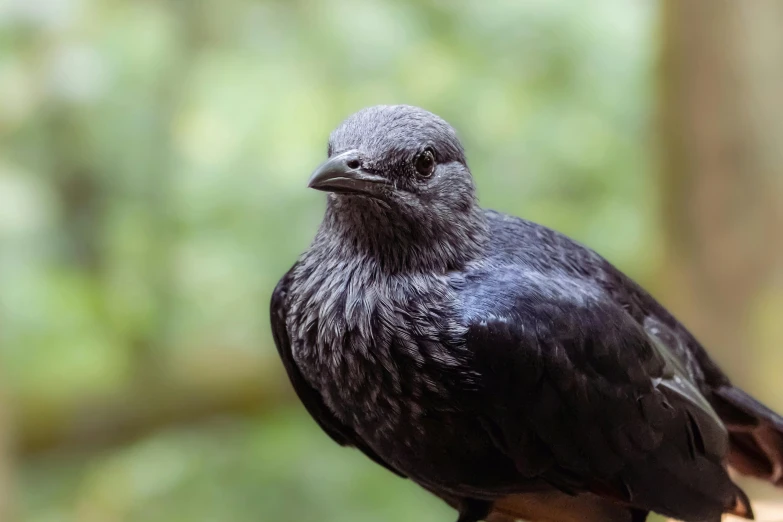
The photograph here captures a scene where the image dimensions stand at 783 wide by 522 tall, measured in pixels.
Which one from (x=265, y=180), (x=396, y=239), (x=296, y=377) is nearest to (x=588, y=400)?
(x=396, y=239)

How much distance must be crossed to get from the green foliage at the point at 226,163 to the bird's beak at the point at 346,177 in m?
1.44

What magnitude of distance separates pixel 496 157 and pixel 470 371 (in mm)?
1670

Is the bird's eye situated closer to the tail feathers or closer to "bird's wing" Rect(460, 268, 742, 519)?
"bird's wing" Rect(460, 268, 742, 519)

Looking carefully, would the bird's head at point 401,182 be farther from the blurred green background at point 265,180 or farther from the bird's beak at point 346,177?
the blurred green background at point 265,180

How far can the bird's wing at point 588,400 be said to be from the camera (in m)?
1.24

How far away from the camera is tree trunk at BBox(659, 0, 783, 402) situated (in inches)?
96.0

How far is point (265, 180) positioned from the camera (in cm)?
276

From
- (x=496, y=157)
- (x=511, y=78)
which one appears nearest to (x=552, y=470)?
(x=496, y=157)

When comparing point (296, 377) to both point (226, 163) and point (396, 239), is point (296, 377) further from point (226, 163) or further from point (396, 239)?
point (226, 163)

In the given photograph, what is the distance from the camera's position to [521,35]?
2.85 metres

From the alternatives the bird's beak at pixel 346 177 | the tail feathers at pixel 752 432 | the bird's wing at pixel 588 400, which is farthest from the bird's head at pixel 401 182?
the tail feathers at pixel 752 432

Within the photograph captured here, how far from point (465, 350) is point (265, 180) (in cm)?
168

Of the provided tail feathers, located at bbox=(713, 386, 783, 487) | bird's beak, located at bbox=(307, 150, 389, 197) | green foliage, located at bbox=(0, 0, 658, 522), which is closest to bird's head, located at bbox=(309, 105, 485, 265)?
bird's beak, located at bbox=(307, 150, 389, 197)

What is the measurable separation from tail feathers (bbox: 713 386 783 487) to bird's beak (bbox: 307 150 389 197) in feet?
3.06
